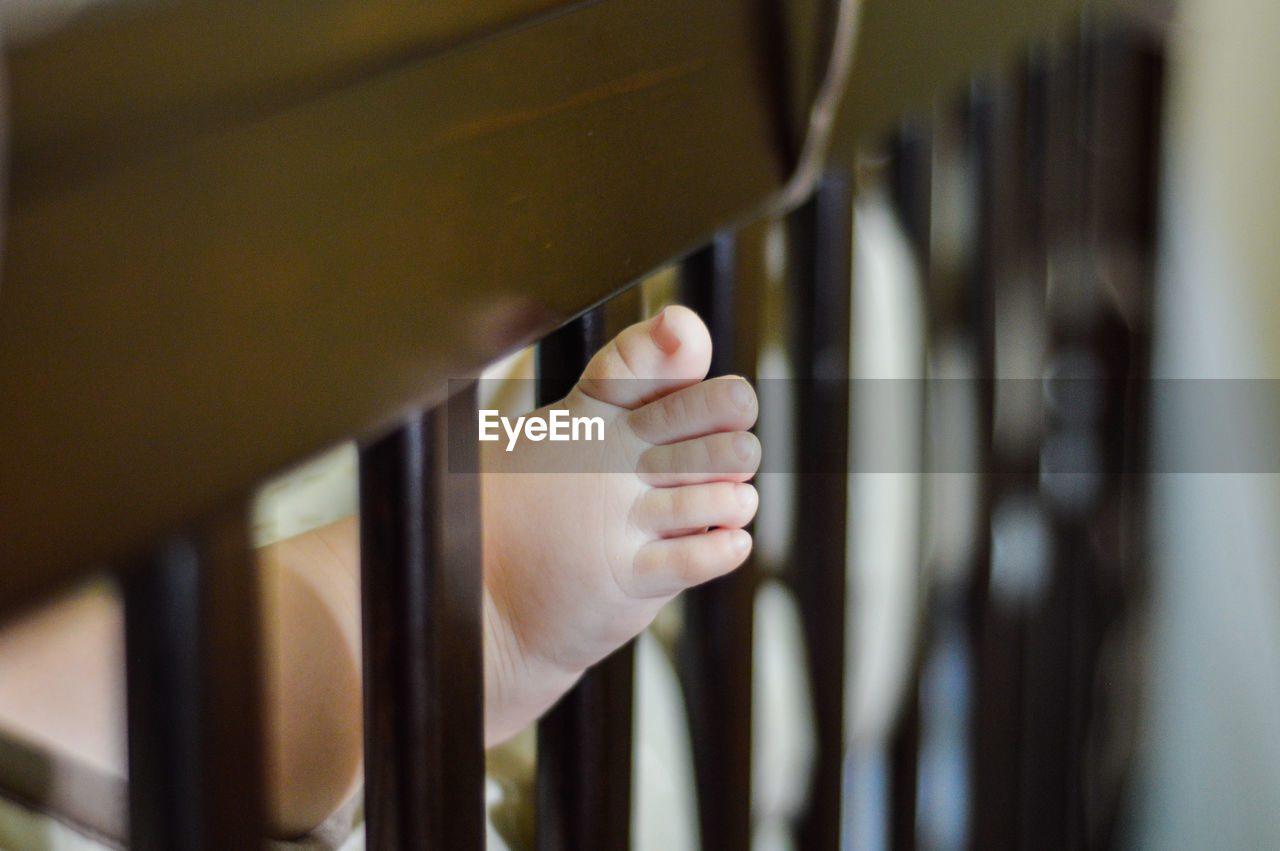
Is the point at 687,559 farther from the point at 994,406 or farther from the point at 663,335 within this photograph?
the point at 994,406

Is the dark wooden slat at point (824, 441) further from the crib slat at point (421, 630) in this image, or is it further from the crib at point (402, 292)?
the crib slat at point (421, 630)

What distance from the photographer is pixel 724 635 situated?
43 centimetres

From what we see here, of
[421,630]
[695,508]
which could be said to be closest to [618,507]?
[695,508]

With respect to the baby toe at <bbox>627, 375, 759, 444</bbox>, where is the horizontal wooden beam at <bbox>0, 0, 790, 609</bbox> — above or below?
above

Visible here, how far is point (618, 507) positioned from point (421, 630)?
0.20m

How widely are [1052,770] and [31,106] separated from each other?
0.78m

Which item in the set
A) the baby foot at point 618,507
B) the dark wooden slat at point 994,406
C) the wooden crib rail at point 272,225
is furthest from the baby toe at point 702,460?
the dark wooden slat at point 994,406

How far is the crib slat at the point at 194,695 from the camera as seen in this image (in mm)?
194

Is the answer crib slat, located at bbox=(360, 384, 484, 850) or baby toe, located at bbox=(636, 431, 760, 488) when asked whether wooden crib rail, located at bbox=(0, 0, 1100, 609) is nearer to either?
crib slat, located at bbox=(360, 384, 484, 850)

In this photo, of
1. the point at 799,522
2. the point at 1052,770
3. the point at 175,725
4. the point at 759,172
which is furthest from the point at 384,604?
the point at 1052,770

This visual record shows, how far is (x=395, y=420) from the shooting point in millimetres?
203

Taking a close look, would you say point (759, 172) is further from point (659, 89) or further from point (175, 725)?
point (175, 725)

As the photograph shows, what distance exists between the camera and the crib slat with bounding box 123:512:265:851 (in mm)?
194

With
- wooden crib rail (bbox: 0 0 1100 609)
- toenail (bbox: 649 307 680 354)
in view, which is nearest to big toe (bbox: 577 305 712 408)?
toenail (bbox: 649 307 680 354)
